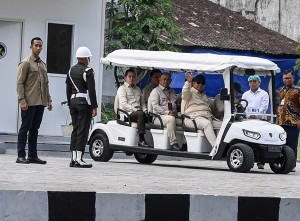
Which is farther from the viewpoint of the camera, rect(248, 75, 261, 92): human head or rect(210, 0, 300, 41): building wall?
rect(210, 0, 300, 41): building wall

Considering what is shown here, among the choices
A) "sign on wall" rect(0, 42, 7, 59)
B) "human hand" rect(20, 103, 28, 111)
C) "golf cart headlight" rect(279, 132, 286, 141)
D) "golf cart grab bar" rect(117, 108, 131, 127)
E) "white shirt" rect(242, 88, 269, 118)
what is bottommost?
"golf cart headlight" rect(279, 132, 286, 141)

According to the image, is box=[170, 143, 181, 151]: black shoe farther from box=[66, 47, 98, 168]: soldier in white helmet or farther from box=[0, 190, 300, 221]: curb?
box=[0, 190, 300, 221]: curb

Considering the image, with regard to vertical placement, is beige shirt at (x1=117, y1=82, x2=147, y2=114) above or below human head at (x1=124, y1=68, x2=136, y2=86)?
below

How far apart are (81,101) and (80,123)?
12.7 inches

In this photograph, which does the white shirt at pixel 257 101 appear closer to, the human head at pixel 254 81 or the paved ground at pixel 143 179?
the human head at pixel 254 81

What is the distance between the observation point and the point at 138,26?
113 feet

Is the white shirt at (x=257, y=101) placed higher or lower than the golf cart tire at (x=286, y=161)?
higher

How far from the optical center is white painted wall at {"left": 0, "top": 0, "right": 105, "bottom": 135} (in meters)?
27.2

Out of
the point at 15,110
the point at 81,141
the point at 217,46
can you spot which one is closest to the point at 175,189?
the point at 81,141

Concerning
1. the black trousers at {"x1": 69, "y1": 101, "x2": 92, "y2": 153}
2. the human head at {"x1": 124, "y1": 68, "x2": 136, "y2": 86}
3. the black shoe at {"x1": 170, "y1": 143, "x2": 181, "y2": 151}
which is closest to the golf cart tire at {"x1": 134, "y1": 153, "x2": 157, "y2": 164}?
the black shoe at {"x1": 170, "y1": 143, "x2": 181, "y2": 151}

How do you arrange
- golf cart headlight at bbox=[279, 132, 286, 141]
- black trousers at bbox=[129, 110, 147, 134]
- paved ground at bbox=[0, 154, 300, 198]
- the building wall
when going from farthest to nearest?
the building wall
black trousers at bbox=[129, 110, 147, 134]
golf cart headlight at bbox=[279, 132, 286, 141]
paved ground at bbox=[0, 154, 300, 198]

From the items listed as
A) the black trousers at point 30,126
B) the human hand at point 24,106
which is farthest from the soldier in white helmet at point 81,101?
the human hand at point 24,106

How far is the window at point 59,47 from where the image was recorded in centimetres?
2758

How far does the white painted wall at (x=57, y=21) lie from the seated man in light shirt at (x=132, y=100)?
5431mm
